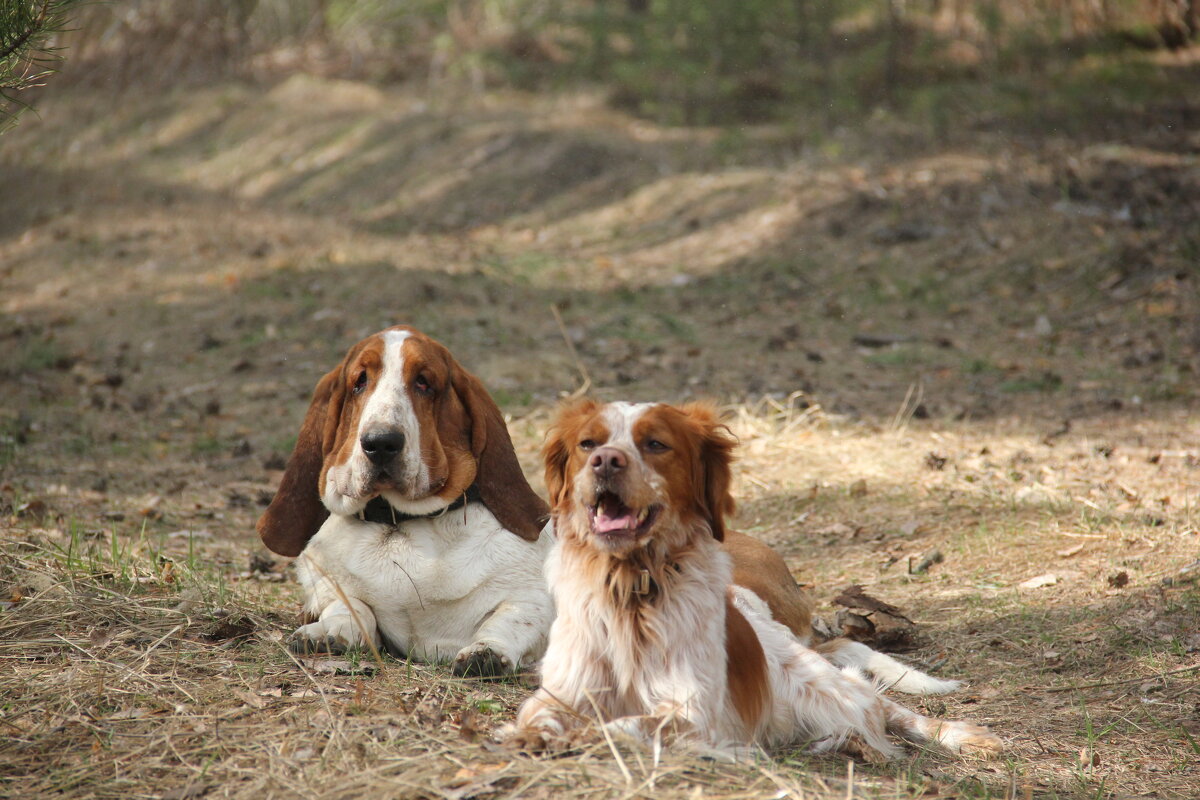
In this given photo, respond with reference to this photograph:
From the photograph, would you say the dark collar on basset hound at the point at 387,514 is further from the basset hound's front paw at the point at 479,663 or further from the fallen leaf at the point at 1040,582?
the fallen leaf at the point at 1040,582

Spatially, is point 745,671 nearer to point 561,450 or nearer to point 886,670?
point 561,450

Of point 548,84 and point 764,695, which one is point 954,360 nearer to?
point 764,695

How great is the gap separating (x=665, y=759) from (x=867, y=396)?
6.19 meters

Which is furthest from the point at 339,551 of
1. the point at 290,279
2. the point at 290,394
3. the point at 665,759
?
the point at 290,279

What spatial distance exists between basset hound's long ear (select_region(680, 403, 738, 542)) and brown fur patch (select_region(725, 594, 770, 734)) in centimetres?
27

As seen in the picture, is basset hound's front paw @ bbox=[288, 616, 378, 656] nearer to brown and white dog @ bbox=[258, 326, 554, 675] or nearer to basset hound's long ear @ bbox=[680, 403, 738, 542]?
brown and white dog @ bbox=[258, 326, 554, 675]

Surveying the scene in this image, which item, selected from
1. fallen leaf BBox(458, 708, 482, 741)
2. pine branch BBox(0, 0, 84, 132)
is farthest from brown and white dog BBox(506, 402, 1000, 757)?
pine branch BBox(0, 0, 84, 132)

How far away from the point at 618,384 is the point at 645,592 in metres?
5.72

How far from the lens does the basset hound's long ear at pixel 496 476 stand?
4.76 m

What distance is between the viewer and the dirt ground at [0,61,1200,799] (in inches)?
148

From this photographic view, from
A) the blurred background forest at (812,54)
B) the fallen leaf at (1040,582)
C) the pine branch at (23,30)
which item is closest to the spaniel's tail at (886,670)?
the fallen leaf at (1040,582)

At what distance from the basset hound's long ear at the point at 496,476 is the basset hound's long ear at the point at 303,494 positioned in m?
0.57

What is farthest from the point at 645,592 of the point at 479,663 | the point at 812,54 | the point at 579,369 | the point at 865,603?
the point at 812,54

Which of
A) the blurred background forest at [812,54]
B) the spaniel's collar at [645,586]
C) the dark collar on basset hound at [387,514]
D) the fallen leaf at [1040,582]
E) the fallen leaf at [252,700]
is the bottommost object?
the fallen leaf at [1040,582]
